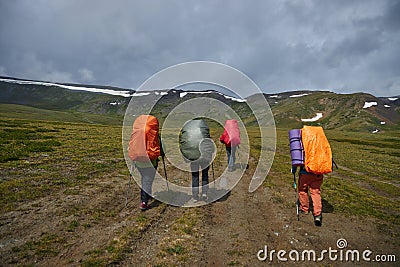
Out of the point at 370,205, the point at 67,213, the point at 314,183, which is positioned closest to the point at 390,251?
the point at 314,183

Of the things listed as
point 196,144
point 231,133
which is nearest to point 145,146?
point 196,144

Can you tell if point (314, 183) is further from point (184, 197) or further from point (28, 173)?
point (28, 173)

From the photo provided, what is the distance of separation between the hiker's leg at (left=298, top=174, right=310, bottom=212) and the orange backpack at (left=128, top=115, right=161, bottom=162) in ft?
18.3

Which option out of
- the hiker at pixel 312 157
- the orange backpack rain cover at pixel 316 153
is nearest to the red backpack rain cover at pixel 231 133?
the hiker at pixel 312 157

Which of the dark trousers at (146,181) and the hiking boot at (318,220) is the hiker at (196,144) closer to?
the dark trousers at (146,181)

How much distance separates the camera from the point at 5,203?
9125mm

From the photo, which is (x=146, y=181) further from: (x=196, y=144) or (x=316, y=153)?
(x=316, y=153)

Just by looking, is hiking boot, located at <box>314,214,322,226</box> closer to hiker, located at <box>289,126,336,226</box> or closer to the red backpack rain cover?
hiker, located at <box>289,126,336,226</box>

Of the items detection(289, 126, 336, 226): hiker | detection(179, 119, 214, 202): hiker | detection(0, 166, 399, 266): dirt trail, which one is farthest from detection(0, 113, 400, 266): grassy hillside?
detection(179, 119, 214, 202): hiker

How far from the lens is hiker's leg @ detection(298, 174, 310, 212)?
30.5 ft

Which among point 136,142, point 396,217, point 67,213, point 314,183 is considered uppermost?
point 136,142

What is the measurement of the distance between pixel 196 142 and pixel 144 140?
214cm

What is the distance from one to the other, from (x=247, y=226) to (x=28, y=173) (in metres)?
11.7

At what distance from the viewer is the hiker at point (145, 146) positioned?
30.2ft
